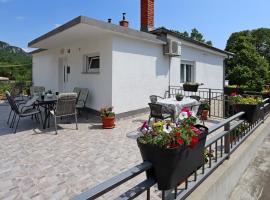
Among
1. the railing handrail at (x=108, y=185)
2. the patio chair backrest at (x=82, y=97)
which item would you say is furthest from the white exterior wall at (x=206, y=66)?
the railing handrail at (x=108, y=185)

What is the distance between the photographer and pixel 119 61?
747 centimetres

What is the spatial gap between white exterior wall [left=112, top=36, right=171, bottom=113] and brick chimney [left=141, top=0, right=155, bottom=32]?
136 cm

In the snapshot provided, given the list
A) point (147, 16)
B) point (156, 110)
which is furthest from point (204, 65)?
point (156, 110)

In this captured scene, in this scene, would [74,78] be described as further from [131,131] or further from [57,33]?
[131,131]

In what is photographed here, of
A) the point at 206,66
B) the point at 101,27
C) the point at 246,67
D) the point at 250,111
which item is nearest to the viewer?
the point at 250,111

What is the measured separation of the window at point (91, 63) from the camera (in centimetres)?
845

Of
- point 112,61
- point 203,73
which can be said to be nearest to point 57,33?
point 112,61

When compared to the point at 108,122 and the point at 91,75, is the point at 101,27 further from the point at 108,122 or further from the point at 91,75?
the point at 108,122

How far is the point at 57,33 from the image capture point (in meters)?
7.42

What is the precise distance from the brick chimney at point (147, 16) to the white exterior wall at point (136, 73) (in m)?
1.36

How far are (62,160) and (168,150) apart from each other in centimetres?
289

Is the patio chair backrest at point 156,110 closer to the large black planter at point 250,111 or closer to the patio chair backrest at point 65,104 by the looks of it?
the large black planter at point 250,111

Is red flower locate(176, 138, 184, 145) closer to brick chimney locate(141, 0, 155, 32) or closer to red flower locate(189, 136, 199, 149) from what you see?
red flower locate(189, 136, 199, 149)

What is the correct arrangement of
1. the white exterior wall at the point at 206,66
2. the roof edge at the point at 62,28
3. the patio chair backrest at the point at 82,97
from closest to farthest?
the roof edge at the point at 62,28, the patio chair backrest at the point at 82,97, the white exterior wall at the point at 206,66
